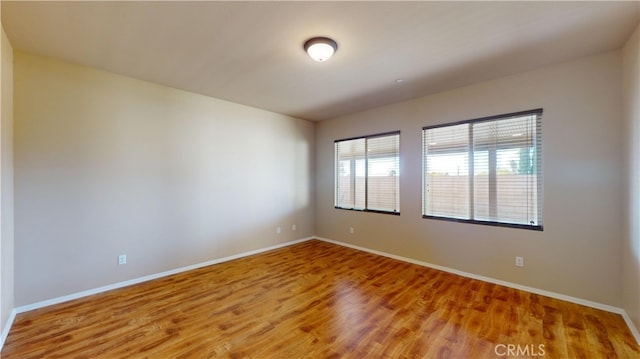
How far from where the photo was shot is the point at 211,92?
153 inches

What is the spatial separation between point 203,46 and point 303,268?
319 cm

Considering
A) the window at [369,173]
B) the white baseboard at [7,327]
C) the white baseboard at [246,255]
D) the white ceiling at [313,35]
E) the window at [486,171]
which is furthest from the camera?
the window at [369,173]

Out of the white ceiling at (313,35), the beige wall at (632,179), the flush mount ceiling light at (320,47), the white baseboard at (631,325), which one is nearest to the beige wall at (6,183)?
the white ceiling at (313,35)

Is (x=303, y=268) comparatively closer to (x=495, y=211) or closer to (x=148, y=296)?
(x=148, y=296)

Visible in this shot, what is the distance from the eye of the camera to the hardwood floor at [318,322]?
2029mm

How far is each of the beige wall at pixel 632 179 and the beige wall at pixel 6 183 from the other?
559 centimetres

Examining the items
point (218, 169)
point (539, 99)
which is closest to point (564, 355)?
point (539, 99)

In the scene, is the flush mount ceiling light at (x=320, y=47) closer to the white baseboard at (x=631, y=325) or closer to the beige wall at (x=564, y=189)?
the beige wall at (x=564, y=189)

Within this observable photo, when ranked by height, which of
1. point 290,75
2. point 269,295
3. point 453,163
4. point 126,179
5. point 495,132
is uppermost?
point 290,75

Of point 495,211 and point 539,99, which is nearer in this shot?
point 539,99

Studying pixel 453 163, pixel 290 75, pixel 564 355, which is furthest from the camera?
pixel 453 163

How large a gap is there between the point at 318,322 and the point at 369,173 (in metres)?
3.09

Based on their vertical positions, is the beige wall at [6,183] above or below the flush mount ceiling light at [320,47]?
below

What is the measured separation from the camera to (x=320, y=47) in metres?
2.39
